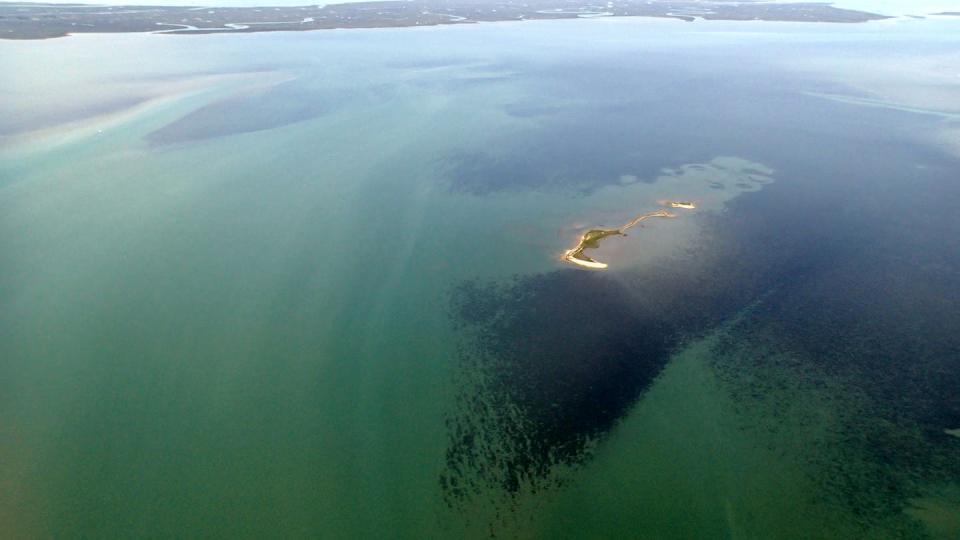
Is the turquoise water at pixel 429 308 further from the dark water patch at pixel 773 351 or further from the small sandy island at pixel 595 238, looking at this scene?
the small sandy island at pixel 595 238

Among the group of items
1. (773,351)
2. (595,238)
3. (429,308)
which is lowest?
(773,351)

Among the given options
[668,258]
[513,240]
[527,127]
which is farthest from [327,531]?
[527,127]

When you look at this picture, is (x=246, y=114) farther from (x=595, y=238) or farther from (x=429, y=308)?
(x=595, y=238)

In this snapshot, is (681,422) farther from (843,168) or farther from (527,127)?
(527,127)

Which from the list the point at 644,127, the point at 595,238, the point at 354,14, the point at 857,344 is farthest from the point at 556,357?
the point at 354,14

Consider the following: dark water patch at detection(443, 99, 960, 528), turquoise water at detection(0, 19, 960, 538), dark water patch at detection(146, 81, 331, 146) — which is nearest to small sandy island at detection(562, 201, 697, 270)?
turquoise water at detection(0, 19, 960, 538)

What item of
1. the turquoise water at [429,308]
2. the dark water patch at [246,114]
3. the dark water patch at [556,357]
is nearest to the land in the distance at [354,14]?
the dark water patch at [246,114]
